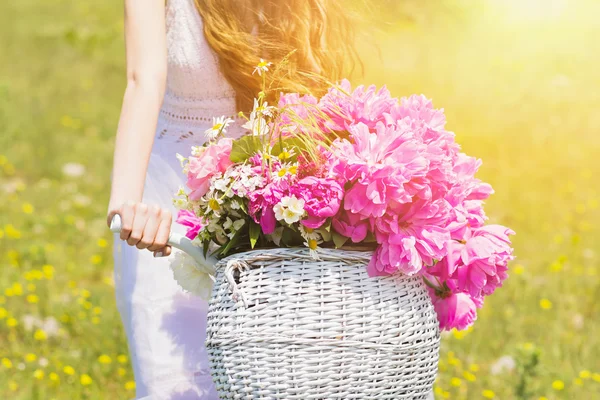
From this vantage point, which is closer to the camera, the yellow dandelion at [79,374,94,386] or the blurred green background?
the yellow dandelion at [79,374,94,386]

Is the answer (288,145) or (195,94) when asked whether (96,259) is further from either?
(288,145)

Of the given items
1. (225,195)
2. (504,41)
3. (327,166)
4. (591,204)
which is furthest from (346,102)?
(504,41)

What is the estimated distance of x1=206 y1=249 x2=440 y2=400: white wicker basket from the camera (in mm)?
1674

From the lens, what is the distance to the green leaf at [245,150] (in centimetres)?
178

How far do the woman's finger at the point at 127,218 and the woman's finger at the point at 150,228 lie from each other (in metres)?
0.03

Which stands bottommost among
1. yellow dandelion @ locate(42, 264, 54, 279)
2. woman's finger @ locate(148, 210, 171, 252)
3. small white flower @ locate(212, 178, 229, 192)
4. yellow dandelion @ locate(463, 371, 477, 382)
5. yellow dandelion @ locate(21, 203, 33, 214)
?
yellow dandelion @ locate(21, 203, 33, 214)

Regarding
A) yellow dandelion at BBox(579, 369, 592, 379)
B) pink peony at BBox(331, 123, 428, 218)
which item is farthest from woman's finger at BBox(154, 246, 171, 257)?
yellow dandelion at BBox(579, 369, 592, 379)

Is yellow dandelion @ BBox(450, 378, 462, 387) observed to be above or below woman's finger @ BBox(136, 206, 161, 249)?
below

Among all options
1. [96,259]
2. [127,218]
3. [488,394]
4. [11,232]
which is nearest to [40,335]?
[96,259]

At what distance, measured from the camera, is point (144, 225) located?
176cm

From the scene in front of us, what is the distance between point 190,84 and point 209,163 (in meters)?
0.70

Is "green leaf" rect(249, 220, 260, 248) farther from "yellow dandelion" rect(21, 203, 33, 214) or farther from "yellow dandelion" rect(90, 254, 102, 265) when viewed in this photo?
"yellow dandelion" rect(21, 203, 33, 214)

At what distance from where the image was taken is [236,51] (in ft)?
7.64

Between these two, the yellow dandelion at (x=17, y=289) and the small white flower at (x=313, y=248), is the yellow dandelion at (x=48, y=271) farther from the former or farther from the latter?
the small white flower at (x=313, y=248)
